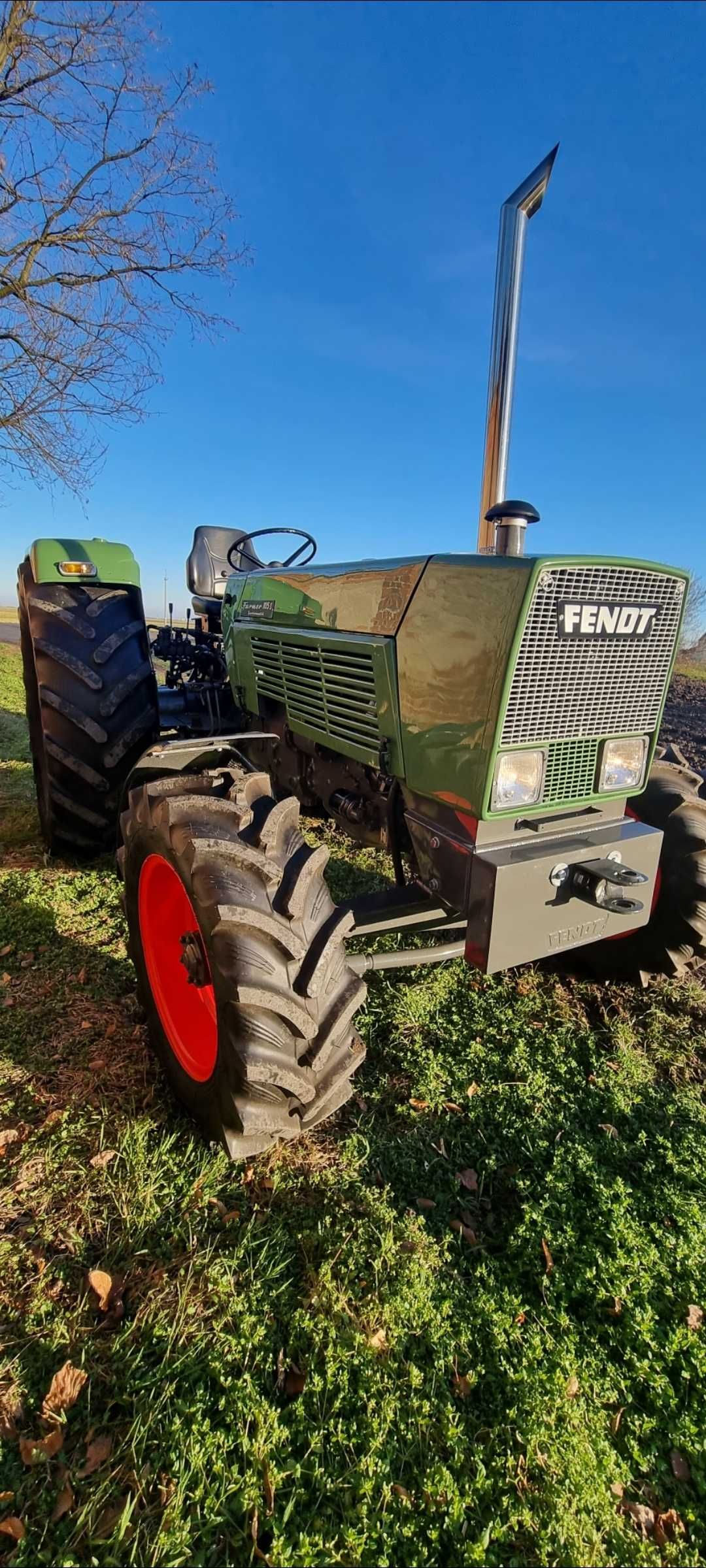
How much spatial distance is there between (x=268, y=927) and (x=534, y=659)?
93 centimetres

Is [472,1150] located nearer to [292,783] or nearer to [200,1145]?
[200,1145]

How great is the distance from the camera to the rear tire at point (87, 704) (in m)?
3.08

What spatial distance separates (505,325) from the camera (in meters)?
2.93

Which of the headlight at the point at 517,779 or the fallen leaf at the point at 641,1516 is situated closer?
the fallen leaf at the point at 641,1516

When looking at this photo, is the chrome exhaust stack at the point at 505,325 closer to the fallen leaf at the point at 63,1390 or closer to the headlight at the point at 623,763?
the headlight at the point at 623,763

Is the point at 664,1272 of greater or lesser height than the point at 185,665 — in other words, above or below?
below

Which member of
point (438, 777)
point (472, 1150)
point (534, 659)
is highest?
point (534, 659)

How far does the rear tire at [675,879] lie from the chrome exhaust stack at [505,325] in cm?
129

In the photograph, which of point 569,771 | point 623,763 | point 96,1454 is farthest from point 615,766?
point 96,1454

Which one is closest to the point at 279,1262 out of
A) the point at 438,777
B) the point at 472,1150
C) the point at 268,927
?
the point at 472,1150

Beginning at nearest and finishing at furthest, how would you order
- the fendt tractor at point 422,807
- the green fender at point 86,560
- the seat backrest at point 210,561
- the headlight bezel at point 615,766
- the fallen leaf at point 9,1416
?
the fallen leaf at point 9,1416, the fendt tractor at point 422,807, the headlight bezel at point 615,766, the green fender at point 86,560, the seat backrest at point 210,561

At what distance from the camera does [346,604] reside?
7.66ft

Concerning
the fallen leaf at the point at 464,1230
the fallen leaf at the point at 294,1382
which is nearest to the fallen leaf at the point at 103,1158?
the fallen leaf at the point at 294,1382

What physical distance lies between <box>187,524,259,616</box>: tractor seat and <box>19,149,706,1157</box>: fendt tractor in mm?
2096
